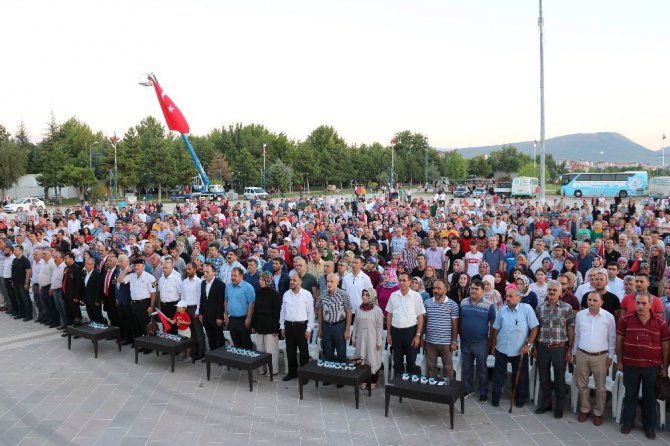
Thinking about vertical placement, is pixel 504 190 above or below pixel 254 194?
below

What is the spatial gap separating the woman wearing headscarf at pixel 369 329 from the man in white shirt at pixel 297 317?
0.69m

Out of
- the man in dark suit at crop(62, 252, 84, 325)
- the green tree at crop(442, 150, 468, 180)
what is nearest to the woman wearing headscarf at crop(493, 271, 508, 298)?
the man in dark suit at crop(62, 252, 84, 325)

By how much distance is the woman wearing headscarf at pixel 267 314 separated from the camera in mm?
6519

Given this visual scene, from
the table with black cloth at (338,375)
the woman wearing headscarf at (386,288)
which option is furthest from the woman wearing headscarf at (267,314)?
the woman wearing headscarf at (386,288)

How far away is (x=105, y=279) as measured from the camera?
8398 mm

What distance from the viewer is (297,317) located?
632cm

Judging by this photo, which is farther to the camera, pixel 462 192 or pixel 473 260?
pixel 462 192

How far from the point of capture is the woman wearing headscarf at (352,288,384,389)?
600cm

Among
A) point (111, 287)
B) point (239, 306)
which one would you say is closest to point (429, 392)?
point (239, 306)

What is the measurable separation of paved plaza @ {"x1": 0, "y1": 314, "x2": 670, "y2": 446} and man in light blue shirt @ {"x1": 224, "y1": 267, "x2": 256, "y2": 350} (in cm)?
63

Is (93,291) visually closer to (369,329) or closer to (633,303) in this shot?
(369,329)

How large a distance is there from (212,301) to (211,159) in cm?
6125

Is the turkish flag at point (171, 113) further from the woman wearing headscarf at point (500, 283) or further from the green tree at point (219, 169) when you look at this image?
the woman wearing headscarf at point (500, 283)

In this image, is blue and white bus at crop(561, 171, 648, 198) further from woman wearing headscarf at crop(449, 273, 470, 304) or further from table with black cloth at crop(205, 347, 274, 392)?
table with black cloth at crop(205, 347, 274, 392)
